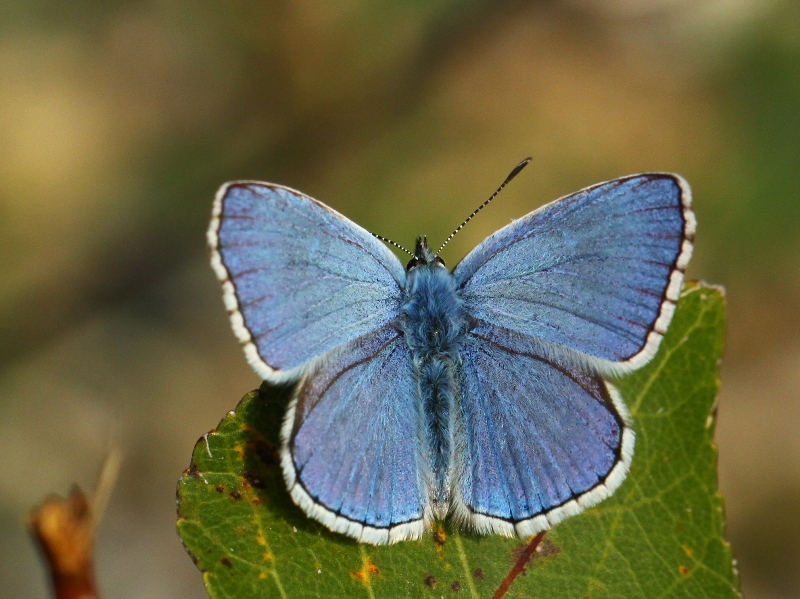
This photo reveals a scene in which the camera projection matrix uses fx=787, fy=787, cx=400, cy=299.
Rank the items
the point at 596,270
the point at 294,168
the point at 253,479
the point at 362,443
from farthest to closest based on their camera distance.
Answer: the point at 294,168 → the point at 596,270 → the point at 362,443 → the point at 253,479

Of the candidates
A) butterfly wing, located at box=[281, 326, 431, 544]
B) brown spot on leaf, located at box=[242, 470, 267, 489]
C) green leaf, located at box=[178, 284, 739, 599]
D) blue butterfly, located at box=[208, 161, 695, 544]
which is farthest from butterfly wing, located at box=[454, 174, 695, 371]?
brown spot on leaf, located at box=[242, 470, 267, 489]

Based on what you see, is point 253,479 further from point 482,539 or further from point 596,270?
point 596,270

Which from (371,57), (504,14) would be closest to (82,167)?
(371,57)

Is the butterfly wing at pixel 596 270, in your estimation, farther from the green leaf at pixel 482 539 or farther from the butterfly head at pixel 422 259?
the green leaf at pixel 482 539

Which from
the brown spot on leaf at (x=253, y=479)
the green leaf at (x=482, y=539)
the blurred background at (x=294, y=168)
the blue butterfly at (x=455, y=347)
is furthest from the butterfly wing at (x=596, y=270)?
the blurred background at (x=294, y=168)

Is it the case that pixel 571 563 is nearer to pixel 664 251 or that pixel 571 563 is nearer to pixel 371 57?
pixel 664 251

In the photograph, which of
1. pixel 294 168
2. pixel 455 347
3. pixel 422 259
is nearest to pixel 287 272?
pixel 422 259

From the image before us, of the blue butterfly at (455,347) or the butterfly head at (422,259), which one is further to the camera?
the butterfly head at (422,259)

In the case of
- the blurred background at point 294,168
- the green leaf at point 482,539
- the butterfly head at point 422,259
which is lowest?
the green leaf at point 482,539
